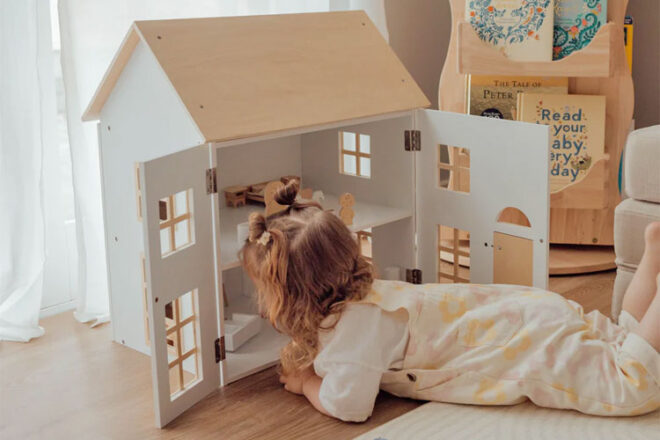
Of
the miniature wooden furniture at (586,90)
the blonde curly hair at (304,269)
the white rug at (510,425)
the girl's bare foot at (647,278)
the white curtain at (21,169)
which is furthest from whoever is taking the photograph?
the miniature wooden furniture at (586,90)

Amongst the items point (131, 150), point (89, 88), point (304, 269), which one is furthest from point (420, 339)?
point (89, 88)

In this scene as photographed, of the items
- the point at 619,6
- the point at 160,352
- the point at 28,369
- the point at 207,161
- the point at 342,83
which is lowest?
the point at 28,369

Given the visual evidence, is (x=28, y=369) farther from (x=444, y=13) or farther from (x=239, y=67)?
(x=444, y=13)

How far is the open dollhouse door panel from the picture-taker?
174 cm

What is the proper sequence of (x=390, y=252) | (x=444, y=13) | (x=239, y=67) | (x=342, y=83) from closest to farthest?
(x=239, y=67)
(x=342, y=83)
(x=390, y=252)
(x=444, y=13)

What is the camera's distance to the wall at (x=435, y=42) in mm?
2797

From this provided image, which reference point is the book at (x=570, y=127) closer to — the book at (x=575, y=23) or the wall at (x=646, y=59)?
the book at (x=575, y=23)

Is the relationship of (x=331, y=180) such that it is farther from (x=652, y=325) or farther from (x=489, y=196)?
(x=652, y=325)

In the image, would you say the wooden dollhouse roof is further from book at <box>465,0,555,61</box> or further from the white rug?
the white rug

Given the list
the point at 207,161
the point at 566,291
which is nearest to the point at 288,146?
the point at 207,161

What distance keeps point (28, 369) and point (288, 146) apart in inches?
→ 31.7

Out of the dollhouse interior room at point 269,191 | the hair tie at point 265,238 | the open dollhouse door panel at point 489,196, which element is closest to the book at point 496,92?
the dollhouse interior room at point 269,191

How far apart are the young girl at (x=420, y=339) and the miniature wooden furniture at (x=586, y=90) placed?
76 cm

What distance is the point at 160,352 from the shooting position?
149cm
